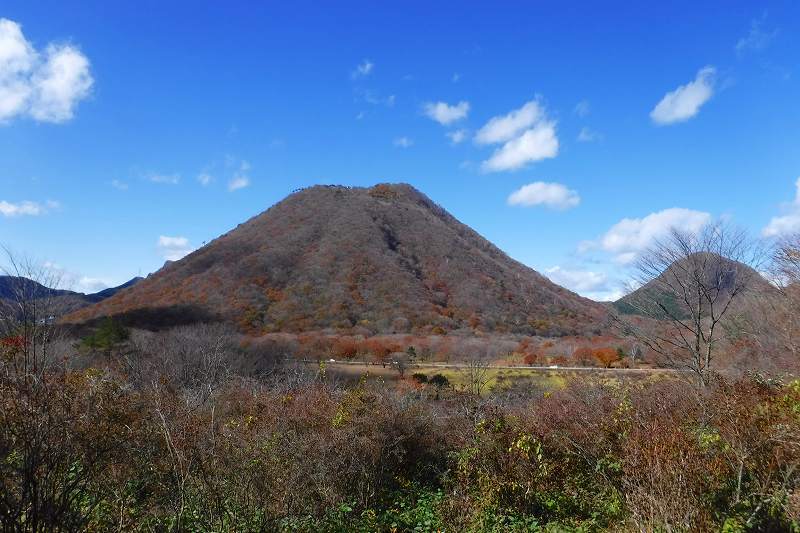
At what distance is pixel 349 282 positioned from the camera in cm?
5747

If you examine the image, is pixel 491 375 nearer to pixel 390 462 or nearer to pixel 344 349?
pixel 344 349

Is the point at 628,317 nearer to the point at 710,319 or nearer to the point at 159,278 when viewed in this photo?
the point at 710,319

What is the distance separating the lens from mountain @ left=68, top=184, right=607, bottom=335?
49.4 m

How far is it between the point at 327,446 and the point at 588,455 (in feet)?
11.5

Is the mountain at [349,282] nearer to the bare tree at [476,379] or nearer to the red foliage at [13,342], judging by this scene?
the bare tree at [476,379]

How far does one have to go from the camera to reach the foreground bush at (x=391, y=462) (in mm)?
3740

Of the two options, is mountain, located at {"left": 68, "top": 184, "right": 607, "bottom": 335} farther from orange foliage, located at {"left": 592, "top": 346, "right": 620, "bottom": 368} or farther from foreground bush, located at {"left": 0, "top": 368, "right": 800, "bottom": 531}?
foreground bush, located at {"left": 0, "top": 368, "right": 800, "bottom": 531}

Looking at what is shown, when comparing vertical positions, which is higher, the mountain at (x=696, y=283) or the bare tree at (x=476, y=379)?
the mountain at (x=696, y=283)

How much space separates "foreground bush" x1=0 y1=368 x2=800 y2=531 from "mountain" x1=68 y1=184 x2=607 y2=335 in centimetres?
4043

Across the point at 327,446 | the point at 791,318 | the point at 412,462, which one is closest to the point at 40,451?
the point at 327,446

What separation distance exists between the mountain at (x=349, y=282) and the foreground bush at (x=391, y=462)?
4043cm

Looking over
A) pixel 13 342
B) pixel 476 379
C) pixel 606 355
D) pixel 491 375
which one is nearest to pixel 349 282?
pixel 606 355

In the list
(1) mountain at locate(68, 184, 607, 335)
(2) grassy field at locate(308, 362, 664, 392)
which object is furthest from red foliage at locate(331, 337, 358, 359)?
(1) mountain at locate(68, 184, 607, 335)

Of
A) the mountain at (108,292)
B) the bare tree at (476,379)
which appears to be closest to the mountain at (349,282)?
the mountain at (108,292)
